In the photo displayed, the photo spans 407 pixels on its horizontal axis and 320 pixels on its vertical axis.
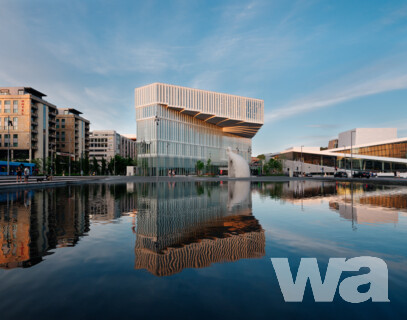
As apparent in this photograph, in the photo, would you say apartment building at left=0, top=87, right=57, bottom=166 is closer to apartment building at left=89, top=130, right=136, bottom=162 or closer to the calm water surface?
apartment building at left=89, top=130, right=136, bottom=162

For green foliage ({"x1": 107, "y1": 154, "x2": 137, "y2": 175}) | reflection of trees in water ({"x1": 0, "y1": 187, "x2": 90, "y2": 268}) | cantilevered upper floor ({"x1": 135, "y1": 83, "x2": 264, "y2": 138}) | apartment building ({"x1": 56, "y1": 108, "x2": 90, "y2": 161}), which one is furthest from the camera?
green foliage ({"x1": 107, "y1": 154, "x2": 137, "y2": 175})

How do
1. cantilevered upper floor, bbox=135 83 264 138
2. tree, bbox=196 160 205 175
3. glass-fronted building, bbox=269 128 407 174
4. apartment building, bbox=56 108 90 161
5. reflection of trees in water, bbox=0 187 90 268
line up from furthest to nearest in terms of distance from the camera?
1. apartment building, bbox=56 108 90 161
2. tree, bbox=196 160 205 175
3. glass-fronted building, bbox=269 128 407 174
4. cantilevered upper floor, bbox=135 83 264 138
5. reflection of trees in water, bbox=0 187 90 268

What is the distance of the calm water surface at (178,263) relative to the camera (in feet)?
10.7

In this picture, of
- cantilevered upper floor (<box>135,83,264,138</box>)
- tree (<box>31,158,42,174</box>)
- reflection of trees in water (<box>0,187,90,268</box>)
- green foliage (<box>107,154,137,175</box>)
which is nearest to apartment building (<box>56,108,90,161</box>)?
green foliage (<box>107,154,137,175</box>)

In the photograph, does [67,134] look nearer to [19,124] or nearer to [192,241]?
[19,124]

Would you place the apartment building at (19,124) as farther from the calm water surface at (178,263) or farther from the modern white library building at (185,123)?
the calm water surface at (178,263)

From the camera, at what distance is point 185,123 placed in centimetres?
9006

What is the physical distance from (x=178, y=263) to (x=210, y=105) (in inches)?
3489

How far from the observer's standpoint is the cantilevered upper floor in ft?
263

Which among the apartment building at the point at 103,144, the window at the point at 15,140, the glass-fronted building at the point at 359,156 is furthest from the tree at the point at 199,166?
the apartment building at the point at 103,144

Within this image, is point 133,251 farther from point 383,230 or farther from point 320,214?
point 320,214

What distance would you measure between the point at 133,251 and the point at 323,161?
11185 cm

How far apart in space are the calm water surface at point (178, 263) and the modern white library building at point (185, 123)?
2701 inches

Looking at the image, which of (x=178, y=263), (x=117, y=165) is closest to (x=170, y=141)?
(x=117, y=165)
